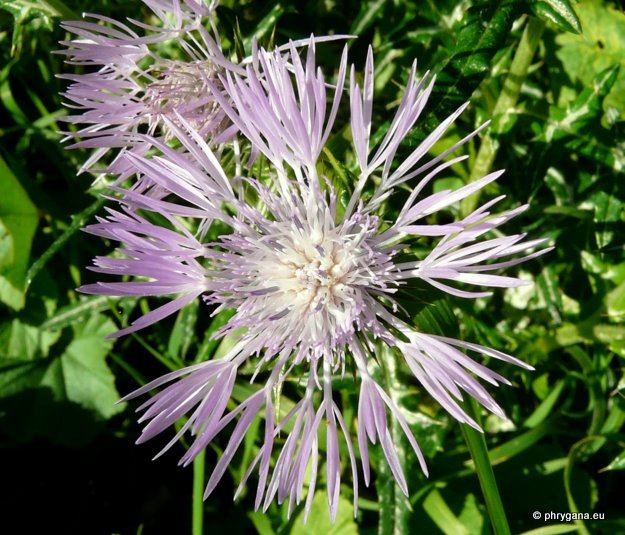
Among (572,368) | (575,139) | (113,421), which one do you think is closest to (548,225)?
(575,139)

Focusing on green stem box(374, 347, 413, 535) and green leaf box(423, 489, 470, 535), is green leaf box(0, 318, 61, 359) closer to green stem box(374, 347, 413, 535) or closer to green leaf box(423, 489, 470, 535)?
green stem box(374, 347, 413, 535)

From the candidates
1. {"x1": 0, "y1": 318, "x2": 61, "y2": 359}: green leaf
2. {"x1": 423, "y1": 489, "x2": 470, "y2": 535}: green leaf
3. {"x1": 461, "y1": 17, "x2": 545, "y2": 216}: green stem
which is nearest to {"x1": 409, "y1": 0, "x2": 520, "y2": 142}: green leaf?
{"x1": 461, "y1": 17, "x2": 545, "y2": 216}: green stem

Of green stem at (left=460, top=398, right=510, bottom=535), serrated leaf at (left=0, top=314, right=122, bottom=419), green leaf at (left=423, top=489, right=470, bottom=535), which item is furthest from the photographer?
serrated leaf at (left=0, top=314, right=122, bottom=419)

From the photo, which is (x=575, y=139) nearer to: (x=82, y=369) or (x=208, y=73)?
(x=208, y=73)

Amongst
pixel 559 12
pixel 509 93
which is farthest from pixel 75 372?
pixel 559 12

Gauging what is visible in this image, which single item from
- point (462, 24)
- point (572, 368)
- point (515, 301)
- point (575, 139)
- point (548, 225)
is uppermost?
point (462, 24)

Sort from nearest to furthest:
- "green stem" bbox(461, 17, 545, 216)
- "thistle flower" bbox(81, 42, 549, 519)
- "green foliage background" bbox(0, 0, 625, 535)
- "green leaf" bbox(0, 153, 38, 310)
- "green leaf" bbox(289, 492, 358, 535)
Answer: "thistle flower" bbox(81, 42, 549, 519), "green stem" bbox(461, 17, 545, 216), "green foliage background" bbox(0, 0, 625, 535), "green leaf" bbox(289, 492, 358, 535), "green leaf" bbox(0, 153, 38, 310)

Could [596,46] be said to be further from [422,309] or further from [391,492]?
[391,492]
